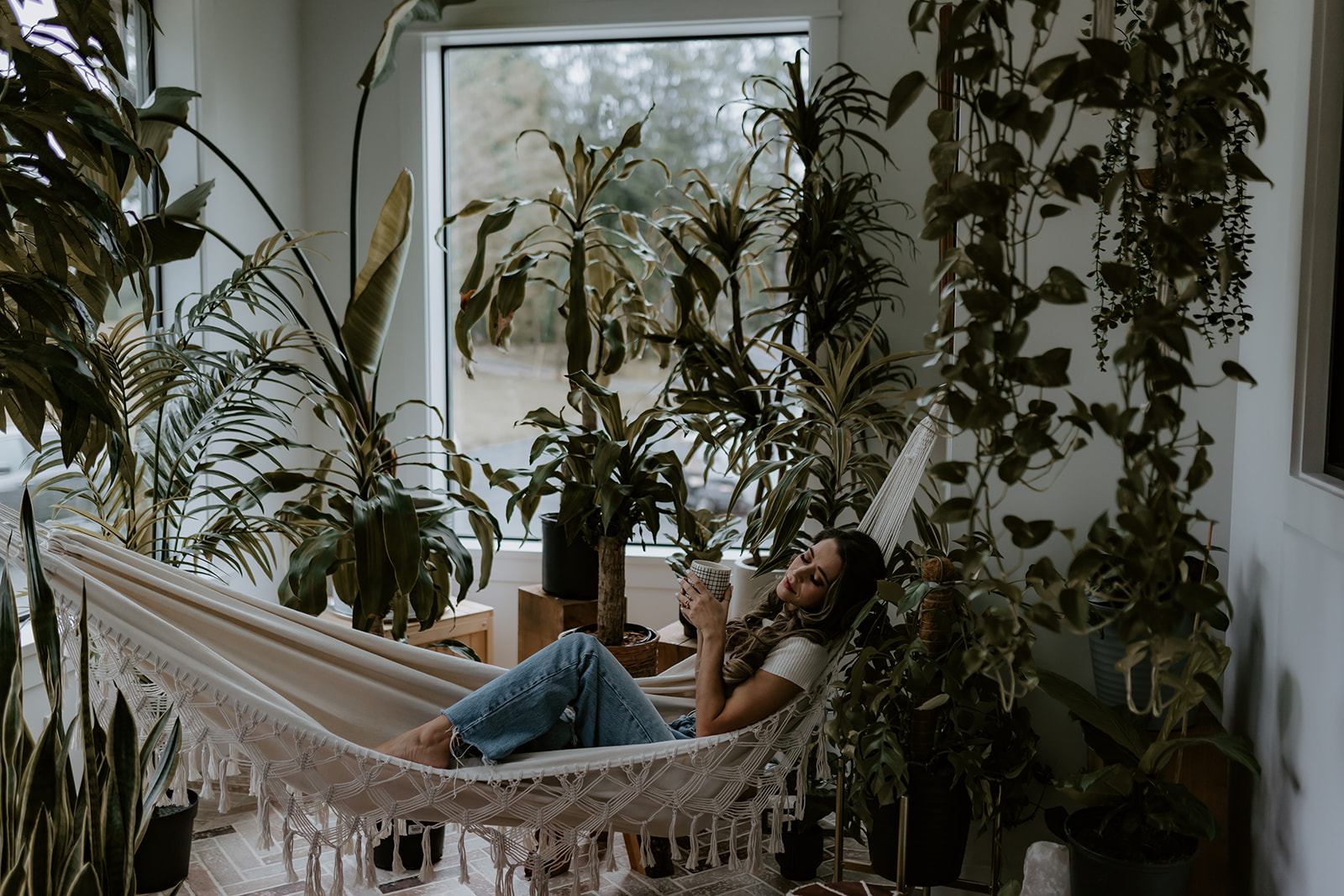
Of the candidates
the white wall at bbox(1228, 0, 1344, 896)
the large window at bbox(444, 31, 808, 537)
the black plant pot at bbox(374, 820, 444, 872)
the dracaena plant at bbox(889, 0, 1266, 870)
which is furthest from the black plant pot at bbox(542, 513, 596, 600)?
the dracaena plant at bbox(889, 0, 1266, 870)

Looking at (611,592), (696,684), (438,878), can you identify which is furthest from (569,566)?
(696,684)

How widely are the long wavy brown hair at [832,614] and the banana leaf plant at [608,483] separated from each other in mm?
703

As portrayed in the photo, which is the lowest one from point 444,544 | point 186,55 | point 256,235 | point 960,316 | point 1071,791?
point 1071,791

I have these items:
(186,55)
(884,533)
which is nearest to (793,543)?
(884,533)

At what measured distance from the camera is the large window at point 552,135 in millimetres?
3441

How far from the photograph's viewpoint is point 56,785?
1.48 metres

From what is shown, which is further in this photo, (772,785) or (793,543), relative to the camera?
(793,543)

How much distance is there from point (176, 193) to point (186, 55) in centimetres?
40

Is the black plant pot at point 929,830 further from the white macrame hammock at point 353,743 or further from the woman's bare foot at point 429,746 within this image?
the woman's bare foot at point 429,746

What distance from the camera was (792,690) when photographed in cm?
196

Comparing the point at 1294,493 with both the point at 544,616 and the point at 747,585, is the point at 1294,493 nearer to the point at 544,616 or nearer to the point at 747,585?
the point at 747,585

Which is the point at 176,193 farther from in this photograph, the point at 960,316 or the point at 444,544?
the point at 960,316

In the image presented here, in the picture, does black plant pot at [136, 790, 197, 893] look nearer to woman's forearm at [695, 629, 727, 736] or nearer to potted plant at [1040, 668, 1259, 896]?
woman's forearm at [695, 629, 727, 736]

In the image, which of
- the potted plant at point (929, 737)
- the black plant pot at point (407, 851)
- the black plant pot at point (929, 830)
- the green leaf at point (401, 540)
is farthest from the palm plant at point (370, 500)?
the black plant pot at point (929, 830)
